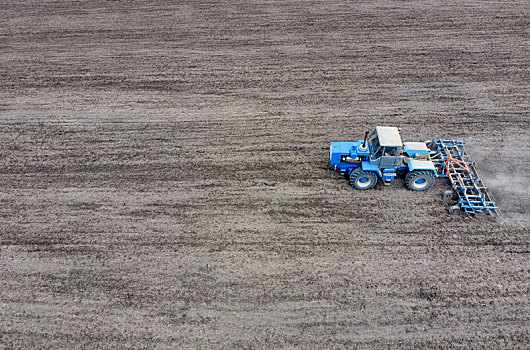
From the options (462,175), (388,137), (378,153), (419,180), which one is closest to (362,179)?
(378,153)

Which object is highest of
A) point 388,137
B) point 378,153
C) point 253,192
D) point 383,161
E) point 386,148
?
point 388,137

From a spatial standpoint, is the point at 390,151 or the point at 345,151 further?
the point at 345,151

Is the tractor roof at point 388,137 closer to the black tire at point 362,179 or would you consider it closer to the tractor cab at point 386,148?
the tractor cab at point 386,148

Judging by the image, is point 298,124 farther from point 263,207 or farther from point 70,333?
Answer: point 70,333

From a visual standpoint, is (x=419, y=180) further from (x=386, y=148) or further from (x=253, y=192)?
(x=253, y=192)

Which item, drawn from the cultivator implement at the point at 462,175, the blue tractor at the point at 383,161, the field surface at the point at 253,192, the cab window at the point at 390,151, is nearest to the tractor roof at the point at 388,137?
the blue tractor at the point at 383,161
